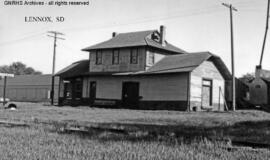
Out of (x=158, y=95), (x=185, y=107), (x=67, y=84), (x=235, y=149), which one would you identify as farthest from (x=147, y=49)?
(x=235, y=149)

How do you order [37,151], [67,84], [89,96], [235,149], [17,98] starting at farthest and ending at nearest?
[17,98] → [67,84] → [89,96] → [235,149] → [37,151]

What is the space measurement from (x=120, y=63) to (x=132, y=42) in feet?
7.53

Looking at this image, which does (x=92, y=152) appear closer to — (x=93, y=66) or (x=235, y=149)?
(x=235, y=149)

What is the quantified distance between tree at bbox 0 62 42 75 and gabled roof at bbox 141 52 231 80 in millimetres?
91576

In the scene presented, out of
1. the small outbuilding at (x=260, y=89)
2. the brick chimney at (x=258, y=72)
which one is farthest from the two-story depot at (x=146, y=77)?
the brick chimney at (x=258, y=72)

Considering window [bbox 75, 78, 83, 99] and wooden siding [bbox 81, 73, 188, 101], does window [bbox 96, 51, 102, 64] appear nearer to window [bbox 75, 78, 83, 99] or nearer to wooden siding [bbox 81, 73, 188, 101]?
wooden siding [bbox 81, 73, 188, 101]

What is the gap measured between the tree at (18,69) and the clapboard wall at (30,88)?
4508 centimetres

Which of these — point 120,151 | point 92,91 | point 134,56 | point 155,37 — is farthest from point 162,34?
point 120,151

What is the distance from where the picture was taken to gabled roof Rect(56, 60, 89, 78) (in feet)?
125

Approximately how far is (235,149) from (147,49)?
84.9 ft

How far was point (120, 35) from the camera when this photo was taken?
1511 inches

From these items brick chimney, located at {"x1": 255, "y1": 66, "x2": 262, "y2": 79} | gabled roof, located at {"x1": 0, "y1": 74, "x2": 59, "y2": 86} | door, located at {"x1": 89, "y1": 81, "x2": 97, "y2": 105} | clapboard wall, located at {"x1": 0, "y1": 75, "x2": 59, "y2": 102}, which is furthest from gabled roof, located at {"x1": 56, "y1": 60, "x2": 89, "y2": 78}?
gabled roof, located at {"x1": 0, "y1": 74, "x2": 59, "y2": 86}

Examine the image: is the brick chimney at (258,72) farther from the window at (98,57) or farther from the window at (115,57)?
the window at (98,57)

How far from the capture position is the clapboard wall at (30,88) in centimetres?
6443
